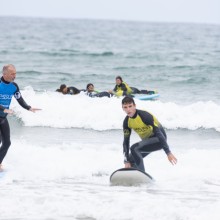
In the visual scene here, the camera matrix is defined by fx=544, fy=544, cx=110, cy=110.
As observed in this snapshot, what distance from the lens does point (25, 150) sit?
11.2 m

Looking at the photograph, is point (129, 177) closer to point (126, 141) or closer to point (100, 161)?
point (126, 141)

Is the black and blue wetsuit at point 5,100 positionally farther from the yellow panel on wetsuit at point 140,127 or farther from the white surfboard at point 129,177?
the yellow panel on wetsuit at point 140,127

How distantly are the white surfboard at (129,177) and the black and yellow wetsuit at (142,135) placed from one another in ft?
0.63

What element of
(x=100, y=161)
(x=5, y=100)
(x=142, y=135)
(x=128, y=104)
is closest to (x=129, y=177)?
(x=142, y=135)

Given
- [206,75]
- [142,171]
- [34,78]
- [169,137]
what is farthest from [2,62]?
[142,171]

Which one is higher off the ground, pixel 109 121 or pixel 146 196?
pixel 109 121

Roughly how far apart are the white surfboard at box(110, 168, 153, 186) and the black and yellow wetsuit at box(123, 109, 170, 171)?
191 millimetres

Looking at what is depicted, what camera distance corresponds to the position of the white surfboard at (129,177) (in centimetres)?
839

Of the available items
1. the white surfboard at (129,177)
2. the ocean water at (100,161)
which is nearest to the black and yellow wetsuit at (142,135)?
the white surfboard at (129,177)

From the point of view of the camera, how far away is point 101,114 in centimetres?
1644

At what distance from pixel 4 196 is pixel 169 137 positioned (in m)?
6.96

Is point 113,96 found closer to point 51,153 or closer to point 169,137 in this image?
point 169,137

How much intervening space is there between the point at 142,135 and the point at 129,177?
712 mm

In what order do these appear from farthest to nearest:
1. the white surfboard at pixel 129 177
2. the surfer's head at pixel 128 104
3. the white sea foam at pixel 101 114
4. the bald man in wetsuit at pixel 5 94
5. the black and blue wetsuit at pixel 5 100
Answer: the white sea foam at pixel 101 114
the black and blue wetsuit at pixel 5 100
the bald man in wetsuit at pixel 5 94
the white surfboard at pixel 129 177
the surfer's head at pixel 128 104
